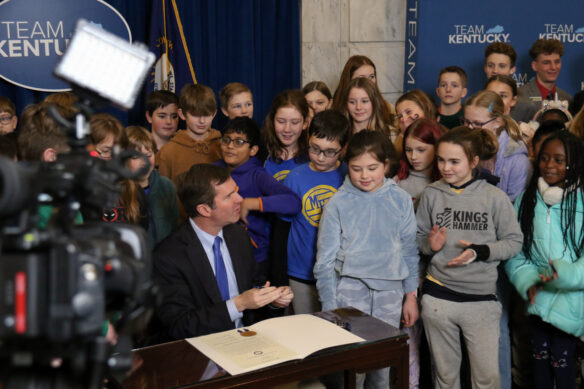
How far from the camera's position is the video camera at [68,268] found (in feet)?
3.51

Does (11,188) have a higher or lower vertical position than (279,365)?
higher

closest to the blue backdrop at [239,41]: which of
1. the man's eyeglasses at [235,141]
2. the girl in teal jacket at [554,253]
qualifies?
the man's eyeglasses at [235,141]

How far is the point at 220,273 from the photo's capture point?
102 inches

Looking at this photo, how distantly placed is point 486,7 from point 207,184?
3986mm

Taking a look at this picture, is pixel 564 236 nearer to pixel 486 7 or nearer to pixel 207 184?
pixel 207 184

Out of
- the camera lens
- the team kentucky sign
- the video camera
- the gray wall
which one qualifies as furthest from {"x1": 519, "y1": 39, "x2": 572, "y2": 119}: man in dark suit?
the camera lens

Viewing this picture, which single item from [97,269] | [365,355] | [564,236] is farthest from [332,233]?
[97,269]

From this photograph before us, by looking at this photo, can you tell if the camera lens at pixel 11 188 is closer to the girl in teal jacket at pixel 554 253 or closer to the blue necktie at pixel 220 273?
the blue necktie at pixel 220 273

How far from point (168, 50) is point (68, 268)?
13.2ft

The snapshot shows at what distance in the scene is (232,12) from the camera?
5.20 m

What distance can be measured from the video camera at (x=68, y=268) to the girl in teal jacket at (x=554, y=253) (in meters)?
2.14

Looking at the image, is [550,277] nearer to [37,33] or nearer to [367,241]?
[367,241]

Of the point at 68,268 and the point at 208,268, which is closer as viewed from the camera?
the point at 68,268

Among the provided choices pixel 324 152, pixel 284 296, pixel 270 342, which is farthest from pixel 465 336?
pixel 270 342
